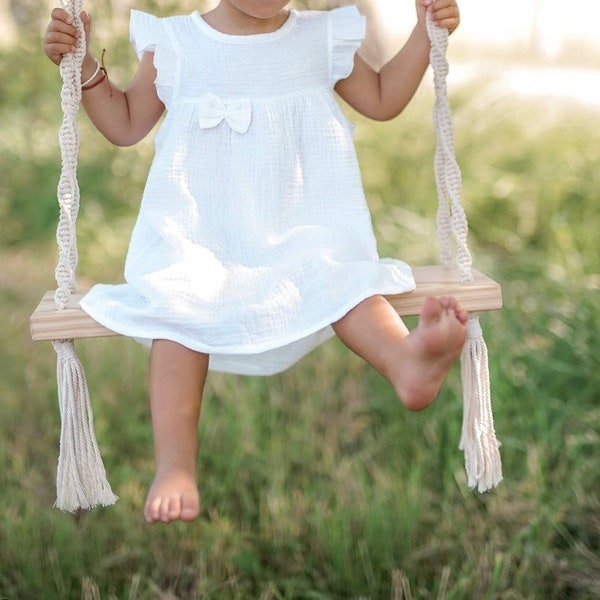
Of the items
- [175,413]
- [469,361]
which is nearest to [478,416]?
[469,361]

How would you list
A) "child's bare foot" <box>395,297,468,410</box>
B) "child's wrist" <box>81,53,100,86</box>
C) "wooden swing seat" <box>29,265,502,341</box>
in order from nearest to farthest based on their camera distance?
"child's bare foot" <box>395,297,468,410</box> < "wooden swing seat" <box>29,265,502,341</box> < "child's wrist" <box>81,53,100,86</box>

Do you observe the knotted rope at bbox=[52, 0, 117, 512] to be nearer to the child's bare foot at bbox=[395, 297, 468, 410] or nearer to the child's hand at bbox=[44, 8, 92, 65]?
the child's hand at bbox=[44, 8, 92, 65]

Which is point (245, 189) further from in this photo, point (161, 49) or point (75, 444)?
point (75, 444)

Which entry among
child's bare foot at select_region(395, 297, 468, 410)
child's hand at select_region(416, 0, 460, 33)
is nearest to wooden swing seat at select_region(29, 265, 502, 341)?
child's bare foot at select_region(395, 297, 468, 410)

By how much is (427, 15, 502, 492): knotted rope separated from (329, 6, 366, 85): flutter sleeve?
178 millimetres

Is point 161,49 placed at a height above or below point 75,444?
above

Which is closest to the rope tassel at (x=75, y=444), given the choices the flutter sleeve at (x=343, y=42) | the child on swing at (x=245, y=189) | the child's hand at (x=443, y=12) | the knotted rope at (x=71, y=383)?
the knotted rope at (x=71, y=383)

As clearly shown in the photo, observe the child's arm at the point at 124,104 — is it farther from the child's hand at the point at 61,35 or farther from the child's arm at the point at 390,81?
the child's arm at the point at 390,81

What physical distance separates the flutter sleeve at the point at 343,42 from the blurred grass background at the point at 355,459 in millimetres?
1186

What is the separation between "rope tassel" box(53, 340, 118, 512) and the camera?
6.48 ft

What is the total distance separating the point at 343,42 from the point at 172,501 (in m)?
1.00

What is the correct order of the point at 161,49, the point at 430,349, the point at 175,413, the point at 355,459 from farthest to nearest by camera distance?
the point at 355,459 → the point at 161,49 → the point at 175,413 → the point at 430,349

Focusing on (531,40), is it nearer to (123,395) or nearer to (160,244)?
(123,395)

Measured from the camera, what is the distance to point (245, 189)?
6.90 feet
